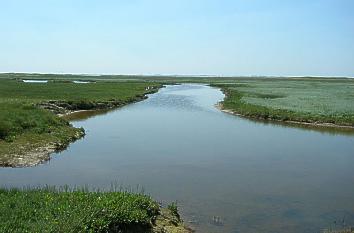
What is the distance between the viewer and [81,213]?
9.45m

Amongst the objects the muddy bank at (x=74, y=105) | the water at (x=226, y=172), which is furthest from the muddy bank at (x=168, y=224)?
the muddy bank at (x=74, y=105)

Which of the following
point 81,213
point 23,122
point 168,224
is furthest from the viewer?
point 23,122

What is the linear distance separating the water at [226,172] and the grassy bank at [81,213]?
1.52m

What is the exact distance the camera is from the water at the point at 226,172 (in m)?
12.9

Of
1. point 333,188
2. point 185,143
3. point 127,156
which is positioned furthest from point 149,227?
point 185,143

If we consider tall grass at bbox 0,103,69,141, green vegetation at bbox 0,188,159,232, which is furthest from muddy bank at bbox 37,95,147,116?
green vegetation at bbox 0,188,159,232

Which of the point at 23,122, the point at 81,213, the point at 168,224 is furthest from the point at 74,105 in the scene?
the point at 81,213

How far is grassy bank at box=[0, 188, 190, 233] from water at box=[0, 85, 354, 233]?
152 cm

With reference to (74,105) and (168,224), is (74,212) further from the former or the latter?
(74,105)

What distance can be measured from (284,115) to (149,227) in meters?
30.9

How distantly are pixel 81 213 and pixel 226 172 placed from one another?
9919 millimetres

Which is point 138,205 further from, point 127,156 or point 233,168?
point 127,156

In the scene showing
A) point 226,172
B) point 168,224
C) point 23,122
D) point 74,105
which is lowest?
point 226,172

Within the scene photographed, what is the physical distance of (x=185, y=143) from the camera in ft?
84.4
